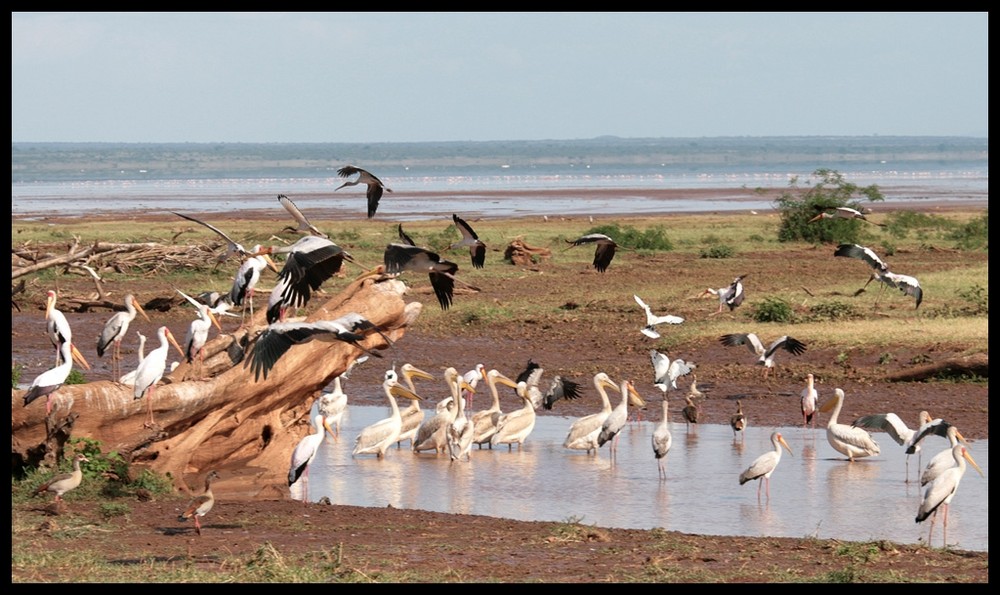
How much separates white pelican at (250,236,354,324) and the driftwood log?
0.35 metres

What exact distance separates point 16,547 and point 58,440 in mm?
1944

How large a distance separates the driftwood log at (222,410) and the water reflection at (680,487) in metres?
0.54

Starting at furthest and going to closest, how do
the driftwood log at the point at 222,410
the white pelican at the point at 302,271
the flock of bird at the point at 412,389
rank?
the white pelican at the point at 302,271
the driftwood log at the point at 222,410
the flock of bird at the point at 412,389

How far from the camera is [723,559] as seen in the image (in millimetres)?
7742

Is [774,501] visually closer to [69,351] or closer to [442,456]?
[442,456]

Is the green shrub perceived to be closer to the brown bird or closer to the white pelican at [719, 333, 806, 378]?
the white pelican at [719, 333, 806, 378]

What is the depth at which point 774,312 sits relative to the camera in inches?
729

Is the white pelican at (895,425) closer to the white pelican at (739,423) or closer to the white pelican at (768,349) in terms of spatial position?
the white pelican at (739,423)

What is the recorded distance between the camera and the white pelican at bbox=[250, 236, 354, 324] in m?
9.98

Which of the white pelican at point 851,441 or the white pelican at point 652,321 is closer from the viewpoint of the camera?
the white pelican at point 851,441

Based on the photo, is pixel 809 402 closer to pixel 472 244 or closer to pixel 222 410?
pixel 472 244

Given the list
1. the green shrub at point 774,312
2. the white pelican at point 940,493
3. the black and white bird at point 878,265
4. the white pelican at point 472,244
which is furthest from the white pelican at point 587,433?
the green shrub at point 774,312

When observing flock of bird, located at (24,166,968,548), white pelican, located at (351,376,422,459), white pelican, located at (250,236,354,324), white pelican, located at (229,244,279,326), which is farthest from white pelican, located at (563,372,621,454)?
white pelican, located at (250,236,354,324)

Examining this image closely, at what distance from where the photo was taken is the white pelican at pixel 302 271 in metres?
9.98
